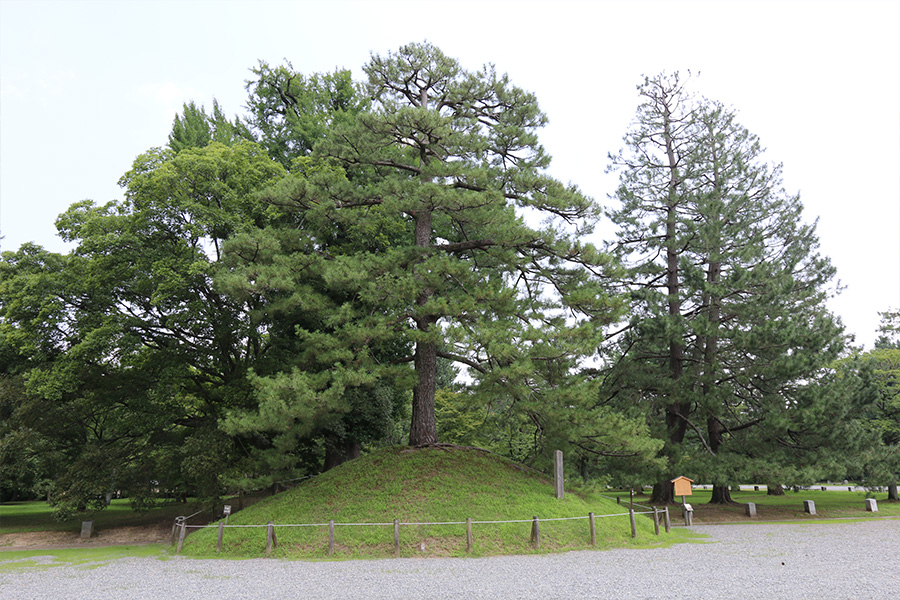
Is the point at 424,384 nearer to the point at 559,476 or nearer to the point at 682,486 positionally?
the point at 559,476

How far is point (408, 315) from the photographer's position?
1436 cm

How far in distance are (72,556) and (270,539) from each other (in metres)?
5.66

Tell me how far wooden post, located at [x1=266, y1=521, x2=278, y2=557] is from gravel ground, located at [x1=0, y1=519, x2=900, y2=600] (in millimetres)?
371

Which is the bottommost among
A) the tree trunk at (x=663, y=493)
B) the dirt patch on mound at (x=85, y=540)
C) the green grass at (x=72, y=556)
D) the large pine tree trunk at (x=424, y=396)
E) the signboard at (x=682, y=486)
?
the dirt patch on mound at (x=85, y=540)

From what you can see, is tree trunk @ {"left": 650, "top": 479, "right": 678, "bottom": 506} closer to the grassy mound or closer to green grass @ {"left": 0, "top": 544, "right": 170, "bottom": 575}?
the grassy mound

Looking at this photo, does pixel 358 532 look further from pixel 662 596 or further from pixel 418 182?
pixel 418 182

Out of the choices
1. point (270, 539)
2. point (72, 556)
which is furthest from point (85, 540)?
point (270, 539)

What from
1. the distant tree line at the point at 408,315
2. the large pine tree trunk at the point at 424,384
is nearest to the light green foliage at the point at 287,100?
the distant tree line at the point at 408,315

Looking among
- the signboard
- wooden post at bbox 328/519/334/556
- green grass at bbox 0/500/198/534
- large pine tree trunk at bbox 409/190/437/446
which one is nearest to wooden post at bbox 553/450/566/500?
large pine tree trunk at bbox 409/190/437/446

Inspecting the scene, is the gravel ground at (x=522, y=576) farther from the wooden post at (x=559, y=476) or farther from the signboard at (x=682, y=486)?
the signboard at (x=682, y=486)

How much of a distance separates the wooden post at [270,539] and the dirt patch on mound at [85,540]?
5.61 m

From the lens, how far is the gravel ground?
308 inches

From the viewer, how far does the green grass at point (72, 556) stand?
11.6m

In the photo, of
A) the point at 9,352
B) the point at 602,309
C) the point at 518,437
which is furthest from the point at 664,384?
the point at 9,352
